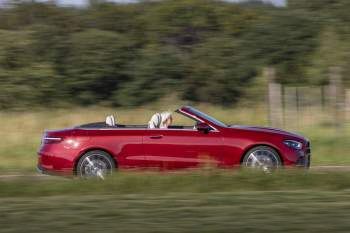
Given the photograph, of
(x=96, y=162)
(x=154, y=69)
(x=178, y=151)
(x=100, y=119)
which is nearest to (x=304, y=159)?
(x=178, y=151)

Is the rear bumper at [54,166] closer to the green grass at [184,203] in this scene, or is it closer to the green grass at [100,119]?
the green grass at [100,119]

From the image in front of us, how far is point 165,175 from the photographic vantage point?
34.2ft

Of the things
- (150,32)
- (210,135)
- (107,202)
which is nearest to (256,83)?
(150,32)

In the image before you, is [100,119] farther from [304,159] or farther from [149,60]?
[304,159]

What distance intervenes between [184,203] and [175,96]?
2285 centimetres

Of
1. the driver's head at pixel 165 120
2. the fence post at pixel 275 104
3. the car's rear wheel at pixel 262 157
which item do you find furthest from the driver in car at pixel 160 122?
the fence post at pixel 275 104

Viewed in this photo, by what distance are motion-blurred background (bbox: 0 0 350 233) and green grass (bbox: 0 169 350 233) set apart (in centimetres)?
2

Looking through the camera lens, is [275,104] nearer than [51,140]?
No

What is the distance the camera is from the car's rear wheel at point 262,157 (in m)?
13.4

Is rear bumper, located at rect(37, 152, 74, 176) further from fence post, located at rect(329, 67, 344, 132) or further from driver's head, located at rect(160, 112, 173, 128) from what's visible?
fence post, located at rect(329, 67, 344, 132)

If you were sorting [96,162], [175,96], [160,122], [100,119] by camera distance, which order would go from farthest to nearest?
[175,96]
[100,119]
[160,122]
[96,162]

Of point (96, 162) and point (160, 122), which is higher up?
point (160, 122)

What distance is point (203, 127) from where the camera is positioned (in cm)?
1356

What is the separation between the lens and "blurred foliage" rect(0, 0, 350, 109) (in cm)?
3041
